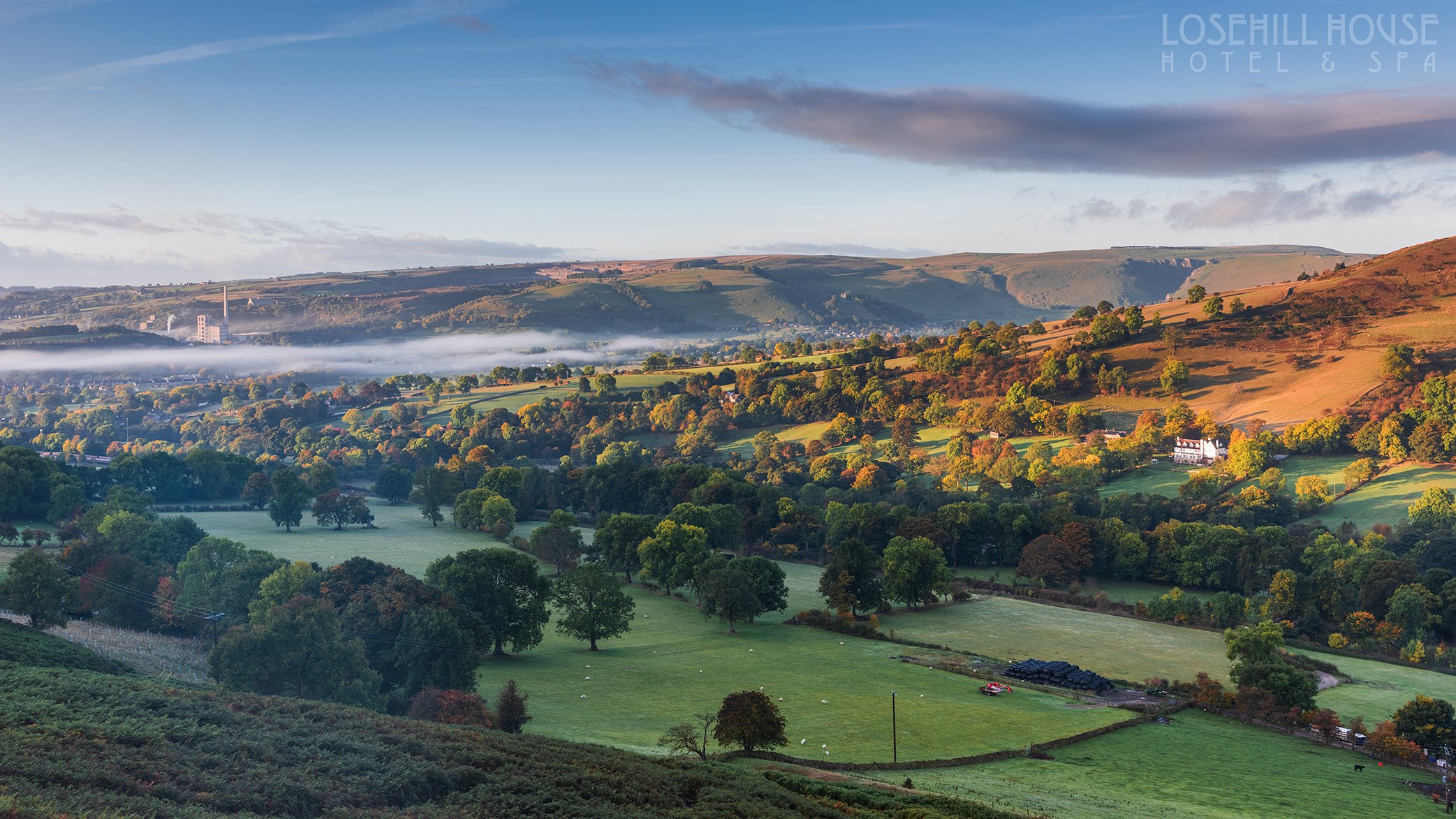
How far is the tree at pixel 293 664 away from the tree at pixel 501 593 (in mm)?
12747

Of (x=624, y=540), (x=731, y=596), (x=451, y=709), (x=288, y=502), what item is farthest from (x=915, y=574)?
(x=288, y=502)

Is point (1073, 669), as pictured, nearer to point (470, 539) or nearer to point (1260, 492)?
point (1260, 492)

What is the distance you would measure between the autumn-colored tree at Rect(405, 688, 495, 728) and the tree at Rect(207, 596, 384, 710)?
119 inches

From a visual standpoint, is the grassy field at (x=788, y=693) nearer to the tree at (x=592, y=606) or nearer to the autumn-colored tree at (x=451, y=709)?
the tree at (x=592, y=606)

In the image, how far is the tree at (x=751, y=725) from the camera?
43625 millimetres

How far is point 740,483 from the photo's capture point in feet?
359

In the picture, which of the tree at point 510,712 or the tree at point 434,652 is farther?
the tree at point 434,652

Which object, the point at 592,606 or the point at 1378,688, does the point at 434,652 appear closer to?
the point at 592,606

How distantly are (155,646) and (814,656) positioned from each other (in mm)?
39786

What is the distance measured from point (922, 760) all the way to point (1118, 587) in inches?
1866

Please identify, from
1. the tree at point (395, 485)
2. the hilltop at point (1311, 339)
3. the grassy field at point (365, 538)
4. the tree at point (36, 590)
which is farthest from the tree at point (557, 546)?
the hilltop at point (1311, 339)

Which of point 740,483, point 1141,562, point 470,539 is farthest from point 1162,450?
point 470,539

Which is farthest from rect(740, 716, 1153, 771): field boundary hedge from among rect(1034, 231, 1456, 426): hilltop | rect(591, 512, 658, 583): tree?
rect(1034, 231, 1456, 426): hilltop

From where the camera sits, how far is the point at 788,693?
2173 inches
